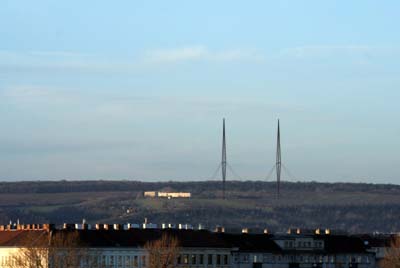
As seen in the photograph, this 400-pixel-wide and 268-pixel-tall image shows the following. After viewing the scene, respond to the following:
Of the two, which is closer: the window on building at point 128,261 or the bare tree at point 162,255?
the bare tree at point 162,255

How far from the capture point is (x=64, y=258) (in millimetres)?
176500

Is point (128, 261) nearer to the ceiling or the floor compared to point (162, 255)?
nearer to the ceiling

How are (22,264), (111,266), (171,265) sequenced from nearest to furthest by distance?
(22,264) → (171,265) → (111,266)

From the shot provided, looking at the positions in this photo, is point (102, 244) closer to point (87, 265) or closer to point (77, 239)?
point (77, 239)

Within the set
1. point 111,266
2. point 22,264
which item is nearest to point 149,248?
point 111,266

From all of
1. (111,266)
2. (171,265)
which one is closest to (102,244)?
(111,266)

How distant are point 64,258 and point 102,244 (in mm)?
22604

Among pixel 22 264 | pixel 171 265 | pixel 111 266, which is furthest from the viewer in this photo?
pixel 111 266

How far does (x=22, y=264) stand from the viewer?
569 ft

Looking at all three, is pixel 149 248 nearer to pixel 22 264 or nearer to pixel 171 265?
pixel 171 265

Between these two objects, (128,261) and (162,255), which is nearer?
(162,255)

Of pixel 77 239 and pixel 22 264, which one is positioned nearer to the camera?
pixel 22 264

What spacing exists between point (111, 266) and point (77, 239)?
5.29 m

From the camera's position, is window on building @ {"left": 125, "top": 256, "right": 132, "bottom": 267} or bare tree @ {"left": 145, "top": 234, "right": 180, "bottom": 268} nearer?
bare tree @ {"left": 145, "top": 234, "right": 180, "bottom": 268}
